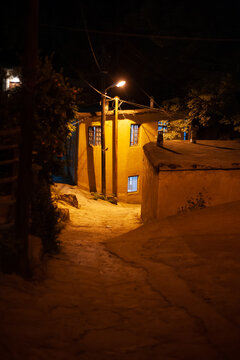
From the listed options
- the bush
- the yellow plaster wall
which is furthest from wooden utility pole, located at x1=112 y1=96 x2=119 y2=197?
the bush

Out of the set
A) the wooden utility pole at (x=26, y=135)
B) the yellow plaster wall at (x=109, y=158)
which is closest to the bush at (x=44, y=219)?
the wooden utility pole at (x=26, y=135)

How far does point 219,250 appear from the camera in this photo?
7.24 m

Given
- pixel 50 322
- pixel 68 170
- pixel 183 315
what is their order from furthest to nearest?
pixel 68 170 → pixel 183 315 → pixel 50 322

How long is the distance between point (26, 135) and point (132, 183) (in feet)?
59.5

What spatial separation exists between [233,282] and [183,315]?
1.41 metres

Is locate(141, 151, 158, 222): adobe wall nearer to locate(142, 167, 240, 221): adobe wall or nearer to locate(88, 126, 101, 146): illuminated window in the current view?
locate(142, 167, 240, 221): adobe wall

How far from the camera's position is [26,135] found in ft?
17.1

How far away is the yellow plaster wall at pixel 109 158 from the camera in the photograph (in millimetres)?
21625

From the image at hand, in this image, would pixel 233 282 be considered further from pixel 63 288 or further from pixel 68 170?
pixel 68 170

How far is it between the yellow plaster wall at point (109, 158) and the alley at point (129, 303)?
13386mm

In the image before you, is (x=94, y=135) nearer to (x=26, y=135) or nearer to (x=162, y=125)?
(x=162, y=125)

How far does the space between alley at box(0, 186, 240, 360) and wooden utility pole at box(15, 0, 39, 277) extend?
0.66 m

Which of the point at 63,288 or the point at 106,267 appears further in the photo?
the point at 106,267

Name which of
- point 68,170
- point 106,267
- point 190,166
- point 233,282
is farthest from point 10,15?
point 233,282
